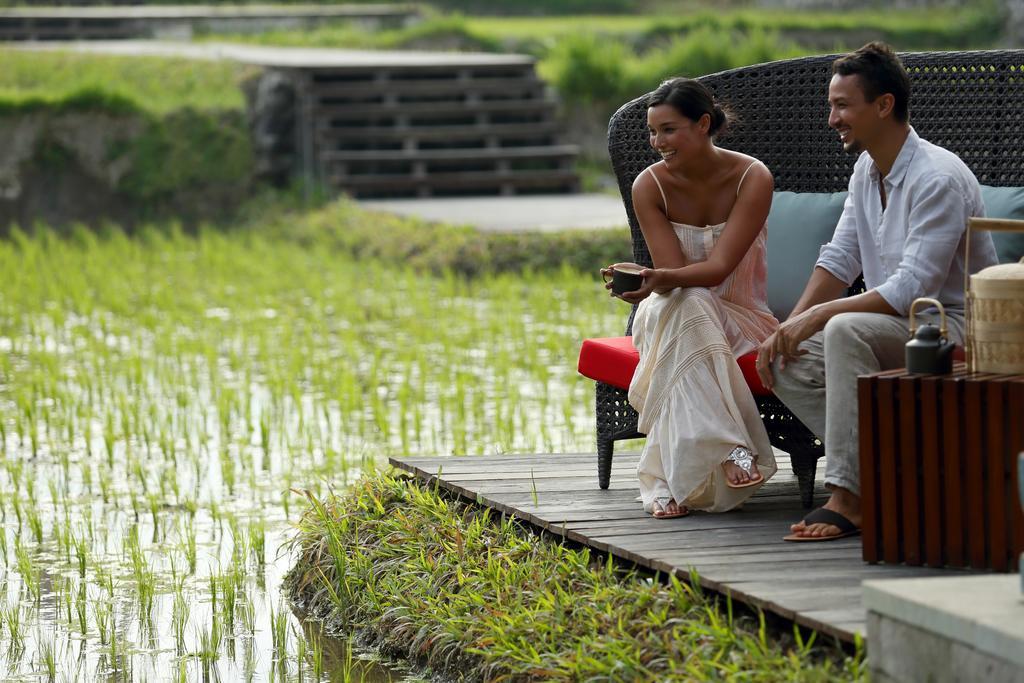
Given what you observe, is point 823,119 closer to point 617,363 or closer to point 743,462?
point 617,363

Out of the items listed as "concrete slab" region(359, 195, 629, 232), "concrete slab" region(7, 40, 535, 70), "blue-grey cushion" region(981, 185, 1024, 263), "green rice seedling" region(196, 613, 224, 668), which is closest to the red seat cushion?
"blue-grey cushion" region(981, 185, 1024, 263)

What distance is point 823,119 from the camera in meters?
4.86

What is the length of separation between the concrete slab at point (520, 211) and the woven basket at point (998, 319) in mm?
7430

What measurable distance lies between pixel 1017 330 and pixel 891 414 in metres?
0.29

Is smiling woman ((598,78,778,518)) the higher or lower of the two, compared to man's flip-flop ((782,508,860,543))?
higher

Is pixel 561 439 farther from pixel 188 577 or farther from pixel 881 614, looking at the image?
pixel 881 614

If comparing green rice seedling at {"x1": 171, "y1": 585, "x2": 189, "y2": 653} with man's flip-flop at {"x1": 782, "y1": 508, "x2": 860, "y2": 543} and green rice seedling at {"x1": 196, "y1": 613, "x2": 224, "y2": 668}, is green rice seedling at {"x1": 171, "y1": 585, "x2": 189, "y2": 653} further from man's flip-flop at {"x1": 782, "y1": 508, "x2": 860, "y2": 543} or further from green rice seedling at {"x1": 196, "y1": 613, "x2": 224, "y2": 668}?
man's flip-flop at {"x1": 782, "y1": 508, "x2": 860, "y2": 543}

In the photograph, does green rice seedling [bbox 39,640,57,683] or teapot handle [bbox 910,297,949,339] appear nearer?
teapot handle [bbox 910,297,949,339]

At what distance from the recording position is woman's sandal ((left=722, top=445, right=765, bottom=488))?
13.1 ft

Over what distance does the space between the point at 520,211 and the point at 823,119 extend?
7.42 meters

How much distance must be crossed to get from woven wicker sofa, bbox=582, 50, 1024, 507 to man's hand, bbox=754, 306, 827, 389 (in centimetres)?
24

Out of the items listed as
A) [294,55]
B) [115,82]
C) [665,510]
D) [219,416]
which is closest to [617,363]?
[665,510]

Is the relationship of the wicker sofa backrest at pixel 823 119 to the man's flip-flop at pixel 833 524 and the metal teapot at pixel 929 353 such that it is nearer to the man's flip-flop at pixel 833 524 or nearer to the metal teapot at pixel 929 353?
the man's flip-flop at pixel 833 524

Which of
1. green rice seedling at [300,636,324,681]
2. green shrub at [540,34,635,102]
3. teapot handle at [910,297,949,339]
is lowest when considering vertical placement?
green rice seedling at [300,636,324,681]
